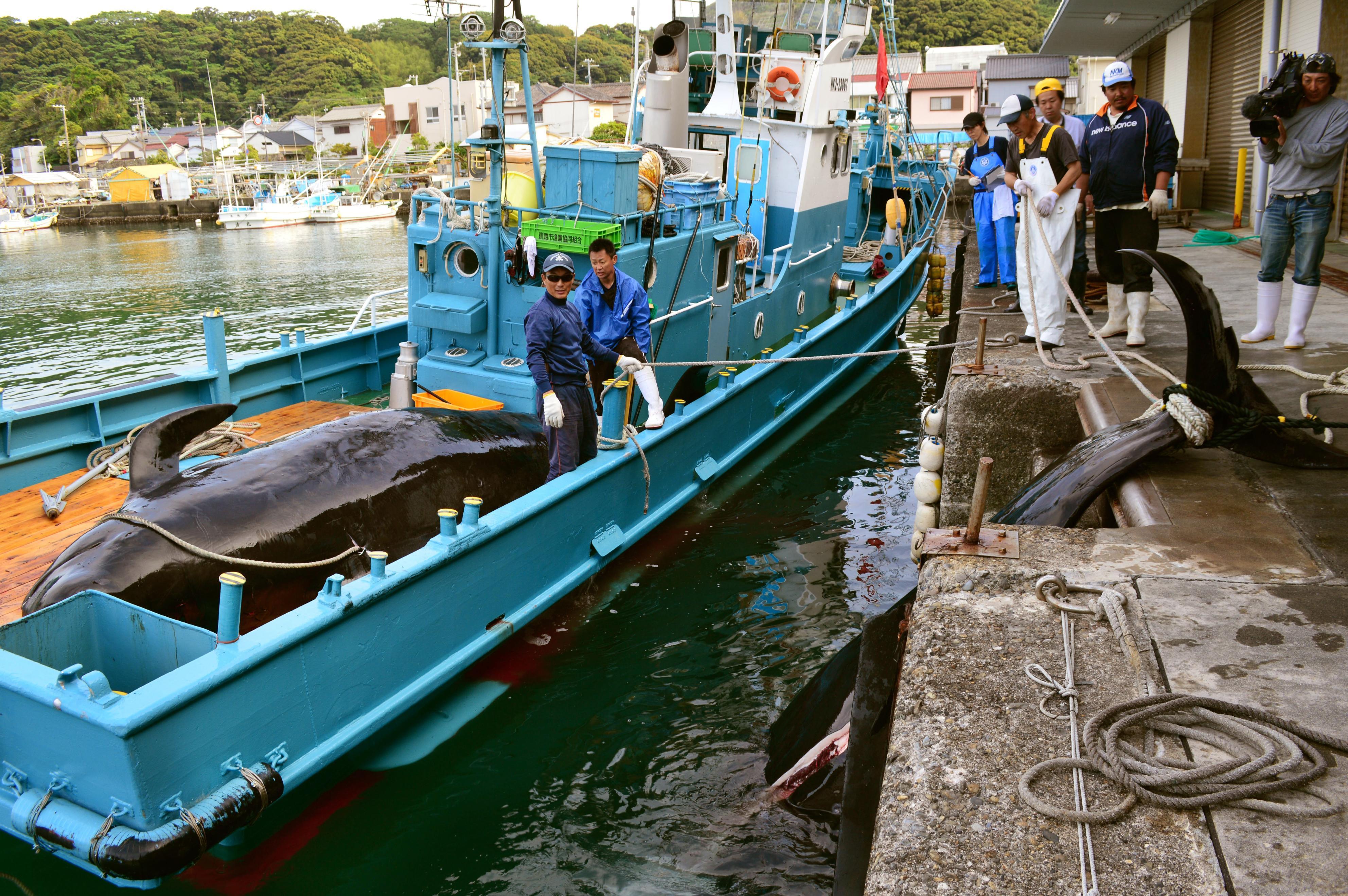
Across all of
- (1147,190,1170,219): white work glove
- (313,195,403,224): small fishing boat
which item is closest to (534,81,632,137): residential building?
(313,195,403,224): small fishing boat

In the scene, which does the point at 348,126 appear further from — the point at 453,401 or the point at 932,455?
the point at 932,455

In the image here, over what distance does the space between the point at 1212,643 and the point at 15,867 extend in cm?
467

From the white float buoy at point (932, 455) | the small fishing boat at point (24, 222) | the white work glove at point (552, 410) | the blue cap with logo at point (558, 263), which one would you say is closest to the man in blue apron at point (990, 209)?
the white float buoy at point (932, 455)

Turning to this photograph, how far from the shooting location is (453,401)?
22.2 ft

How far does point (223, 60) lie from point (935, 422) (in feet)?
329

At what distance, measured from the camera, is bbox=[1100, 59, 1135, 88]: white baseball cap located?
5736 mm

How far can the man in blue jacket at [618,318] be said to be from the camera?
600 centimetres

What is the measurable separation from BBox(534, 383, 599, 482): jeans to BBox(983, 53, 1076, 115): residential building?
114ft

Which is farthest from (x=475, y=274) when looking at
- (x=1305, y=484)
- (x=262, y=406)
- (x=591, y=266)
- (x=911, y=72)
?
(x=911, y=72)

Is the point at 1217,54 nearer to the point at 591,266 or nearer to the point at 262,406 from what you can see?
the point at 591,266

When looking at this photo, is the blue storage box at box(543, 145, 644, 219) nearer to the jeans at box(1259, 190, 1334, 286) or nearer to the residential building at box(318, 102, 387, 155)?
the jeans at box(1259, 190, 1334, 286)

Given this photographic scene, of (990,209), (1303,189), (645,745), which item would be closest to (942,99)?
(990,209)

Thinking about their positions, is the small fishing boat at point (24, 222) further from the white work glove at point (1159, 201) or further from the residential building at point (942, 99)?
the white work glove at point (1159, 201)

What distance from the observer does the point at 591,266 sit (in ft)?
21.2
